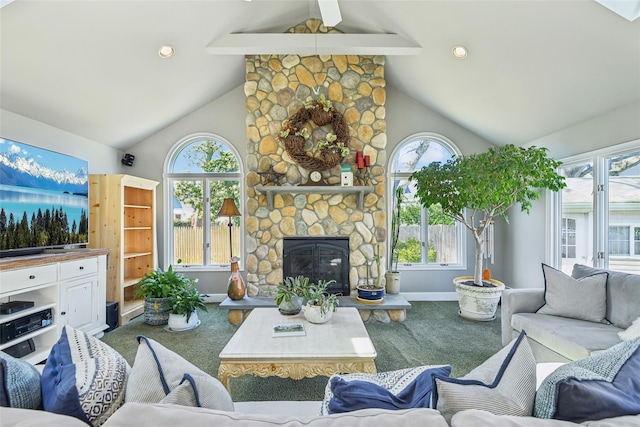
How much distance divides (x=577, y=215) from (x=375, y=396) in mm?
4023

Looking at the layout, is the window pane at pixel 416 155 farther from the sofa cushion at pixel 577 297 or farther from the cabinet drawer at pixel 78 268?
the cabinet drawer at pixel 78 268

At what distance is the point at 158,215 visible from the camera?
512cm

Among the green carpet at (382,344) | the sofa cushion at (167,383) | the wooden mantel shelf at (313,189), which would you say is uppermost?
the wooden mantel shelf at (313,189)

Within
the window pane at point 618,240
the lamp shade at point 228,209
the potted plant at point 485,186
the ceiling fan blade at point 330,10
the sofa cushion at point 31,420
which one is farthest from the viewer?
the lamp shade at point 228,209

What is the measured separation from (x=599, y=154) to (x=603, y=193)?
0.39m

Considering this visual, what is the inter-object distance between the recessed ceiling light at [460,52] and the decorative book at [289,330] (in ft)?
10.0

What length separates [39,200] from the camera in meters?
3.05

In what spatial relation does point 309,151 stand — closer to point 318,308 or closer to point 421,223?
point 421,223

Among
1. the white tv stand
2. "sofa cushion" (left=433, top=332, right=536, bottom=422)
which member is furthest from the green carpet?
"sofa cushion" (left=433, top=332, right=536, bottom=422)

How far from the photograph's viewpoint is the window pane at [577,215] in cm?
363

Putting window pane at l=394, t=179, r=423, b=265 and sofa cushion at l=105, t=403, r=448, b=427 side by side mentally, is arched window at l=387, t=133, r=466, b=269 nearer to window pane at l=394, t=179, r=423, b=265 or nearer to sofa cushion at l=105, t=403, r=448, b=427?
window pane at l=394, t=179, r=423, b=265

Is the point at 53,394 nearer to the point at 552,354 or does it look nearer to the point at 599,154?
the point at 552,354

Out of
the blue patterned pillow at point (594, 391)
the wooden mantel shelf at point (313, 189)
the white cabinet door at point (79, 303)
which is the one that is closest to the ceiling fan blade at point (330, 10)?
the wooden mantel shelf at point (313, 189)

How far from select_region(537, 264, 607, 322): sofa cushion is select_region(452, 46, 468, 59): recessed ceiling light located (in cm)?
226
